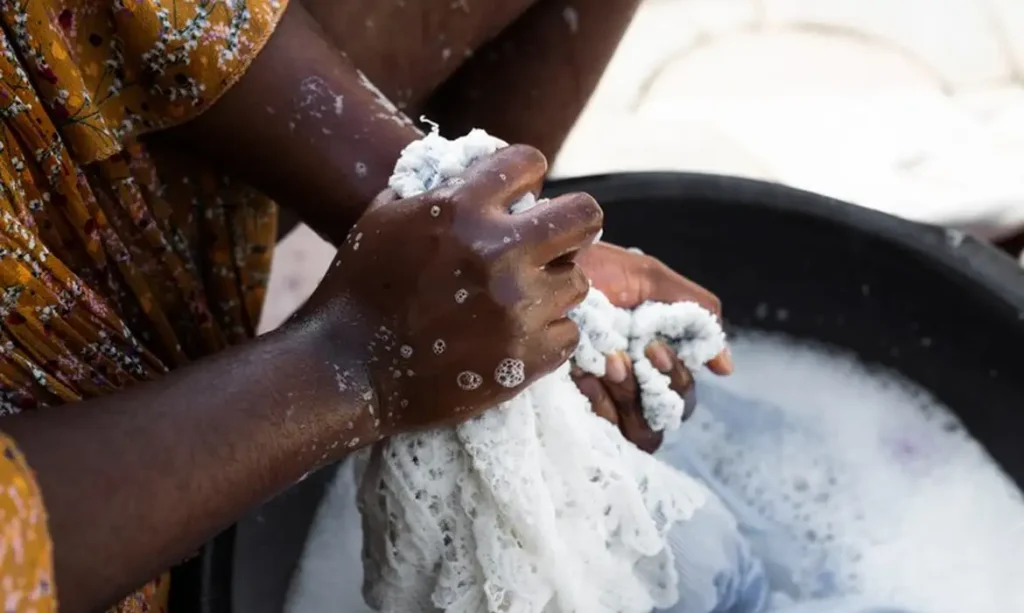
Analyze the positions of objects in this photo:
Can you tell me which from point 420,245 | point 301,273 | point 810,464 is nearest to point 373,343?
point 420,245

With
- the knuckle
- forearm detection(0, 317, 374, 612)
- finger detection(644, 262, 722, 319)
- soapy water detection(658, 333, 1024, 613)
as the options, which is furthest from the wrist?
soapy water detection(658, 333, 1024, 613)

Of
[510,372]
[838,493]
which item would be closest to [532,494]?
[510,372]

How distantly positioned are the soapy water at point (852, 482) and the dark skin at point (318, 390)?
386 mm

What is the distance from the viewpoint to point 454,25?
759mm

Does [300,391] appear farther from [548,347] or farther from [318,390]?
[548,347]

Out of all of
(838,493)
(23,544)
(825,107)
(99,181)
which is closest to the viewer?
(23,544)

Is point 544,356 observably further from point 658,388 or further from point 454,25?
point 454,25

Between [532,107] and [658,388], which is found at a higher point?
[532,107]

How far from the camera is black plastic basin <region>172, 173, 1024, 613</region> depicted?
790 millimetres

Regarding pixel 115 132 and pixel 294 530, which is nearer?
pixel 115 132

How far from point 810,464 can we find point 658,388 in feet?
1.01

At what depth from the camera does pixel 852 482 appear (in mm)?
874

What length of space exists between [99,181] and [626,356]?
33 centimetres

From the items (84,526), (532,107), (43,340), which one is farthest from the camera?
(532,107)
